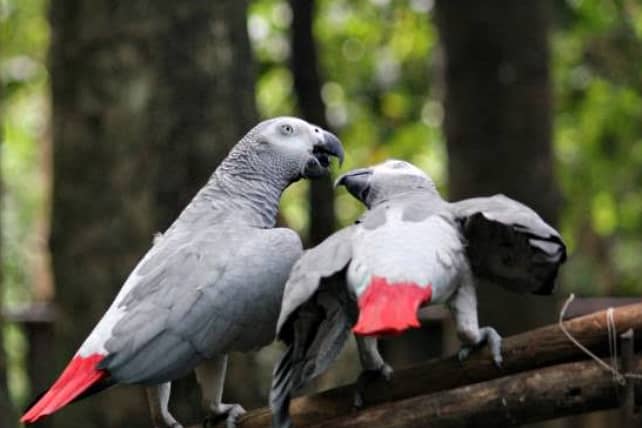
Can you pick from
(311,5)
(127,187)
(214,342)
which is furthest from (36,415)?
(311,5)

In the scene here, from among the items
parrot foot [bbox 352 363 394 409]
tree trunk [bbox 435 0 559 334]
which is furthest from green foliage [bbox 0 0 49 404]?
parrot foot [bbox 352 363 394 409]

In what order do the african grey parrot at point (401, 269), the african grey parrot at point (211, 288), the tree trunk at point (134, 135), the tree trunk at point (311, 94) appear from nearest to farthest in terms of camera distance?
the african grey parrot at point (401, 269) < the african grey parrot at point (211, 288) < the tree trunk at point (134, 135) < the tree trunk at point (311, 94)

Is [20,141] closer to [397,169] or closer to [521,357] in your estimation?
[397,169]

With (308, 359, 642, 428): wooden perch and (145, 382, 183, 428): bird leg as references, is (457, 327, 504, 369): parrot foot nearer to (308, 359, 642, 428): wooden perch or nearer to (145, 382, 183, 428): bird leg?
(308, 359, 642, 428): wooden perch

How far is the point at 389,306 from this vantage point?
5.72 feet

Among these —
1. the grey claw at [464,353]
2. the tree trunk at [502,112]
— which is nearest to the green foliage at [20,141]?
the tree trunk at [502,112]

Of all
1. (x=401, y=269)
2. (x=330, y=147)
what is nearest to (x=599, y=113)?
(x=330, y=147)

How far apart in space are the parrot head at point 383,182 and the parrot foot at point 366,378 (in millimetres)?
332

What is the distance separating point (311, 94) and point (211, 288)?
197cm

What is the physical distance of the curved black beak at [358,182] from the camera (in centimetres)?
216

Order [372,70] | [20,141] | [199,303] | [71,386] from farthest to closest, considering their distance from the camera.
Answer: [20,141] → [372,70] → [199,303] → [71,386]

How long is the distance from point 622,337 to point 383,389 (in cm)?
48

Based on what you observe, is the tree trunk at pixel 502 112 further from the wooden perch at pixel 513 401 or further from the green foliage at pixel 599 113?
the wooden perch at pixel 513 401

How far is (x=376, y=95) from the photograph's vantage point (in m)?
6.59
